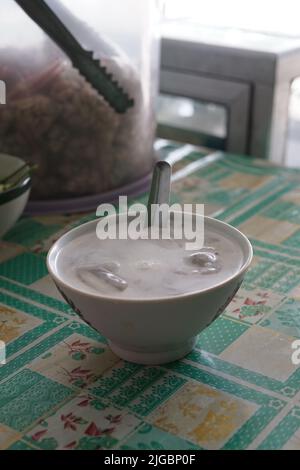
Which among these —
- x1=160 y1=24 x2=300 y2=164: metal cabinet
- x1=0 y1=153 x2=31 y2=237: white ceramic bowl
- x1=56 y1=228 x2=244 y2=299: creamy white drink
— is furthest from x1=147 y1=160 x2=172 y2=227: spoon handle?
x1=160 y1=24 x2=300 y2=164: metal cabinet

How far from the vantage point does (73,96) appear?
907mm

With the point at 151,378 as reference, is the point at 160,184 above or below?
above

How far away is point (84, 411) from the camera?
0.58 m

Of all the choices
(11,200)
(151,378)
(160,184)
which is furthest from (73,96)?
(151,378)

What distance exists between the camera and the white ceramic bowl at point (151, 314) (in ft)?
1.84

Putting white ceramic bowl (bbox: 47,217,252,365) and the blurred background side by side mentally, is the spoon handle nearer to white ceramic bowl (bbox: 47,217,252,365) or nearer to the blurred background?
white ceramic bowl (bbox: 47,217,252,365)

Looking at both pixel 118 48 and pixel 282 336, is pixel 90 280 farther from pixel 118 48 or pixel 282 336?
pixel 118 48

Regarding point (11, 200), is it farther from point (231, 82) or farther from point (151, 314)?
point (231, 82)

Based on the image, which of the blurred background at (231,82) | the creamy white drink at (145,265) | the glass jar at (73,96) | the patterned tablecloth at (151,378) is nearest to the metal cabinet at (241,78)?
the blurred background at (231,82)

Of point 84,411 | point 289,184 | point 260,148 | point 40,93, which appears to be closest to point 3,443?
point 84,411

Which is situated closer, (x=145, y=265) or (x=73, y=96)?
(x=145, y=265)

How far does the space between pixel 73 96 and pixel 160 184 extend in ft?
0.96

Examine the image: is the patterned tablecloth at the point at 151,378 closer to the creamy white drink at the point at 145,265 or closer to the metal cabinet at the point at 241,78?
the creamy white drink at the point at 145,265
